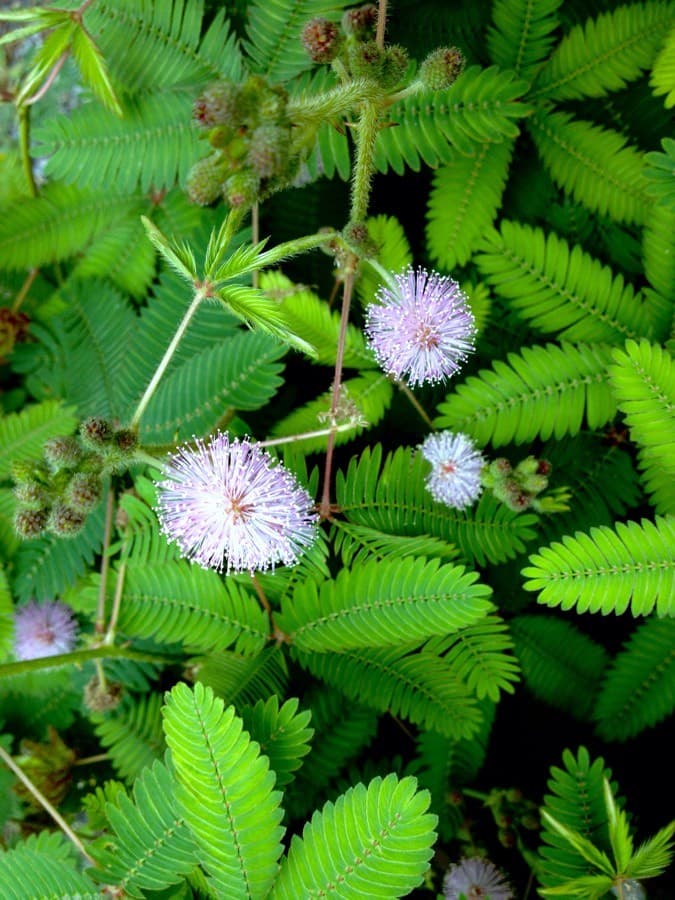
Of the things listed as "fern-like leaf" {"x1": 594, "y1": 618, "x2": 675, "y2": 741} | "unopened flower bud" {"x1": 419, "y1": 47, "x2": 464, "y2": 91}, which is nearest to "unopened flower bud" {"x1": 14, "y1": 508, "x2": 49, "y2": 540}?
"unopened flower bud" {"x1": 419, "y1": 47, "x2": 464, "y2": 91}

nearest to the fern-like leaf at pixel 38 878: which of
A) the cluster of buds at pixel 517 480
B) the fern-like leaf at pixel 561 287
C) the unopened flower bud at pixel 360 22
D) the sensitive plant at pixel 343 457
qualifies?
the sensitive plant at pixel 343 457

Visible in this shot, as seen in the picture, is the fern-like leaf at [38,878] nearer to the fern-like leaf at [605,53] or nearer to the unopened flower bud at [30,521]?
the unopened flower bud at [30,521]

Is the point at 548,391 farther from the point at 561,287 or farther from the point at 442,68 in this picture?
the point at 442,68

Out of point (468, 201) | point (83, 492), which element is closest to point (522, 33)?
A: point (468, 201)

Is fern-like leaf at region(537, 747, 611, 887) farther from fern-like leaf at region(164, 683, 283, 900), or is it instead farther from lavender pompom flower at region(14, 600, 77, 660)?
lavender pompom flower at region(14, 600, 77, 660)

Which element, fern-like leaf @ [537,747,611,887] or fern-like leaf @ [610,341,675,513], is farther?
fern-like leaf @ [537,747,611,887]

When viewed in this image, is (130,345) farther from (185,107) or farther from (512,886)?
(512,886)
